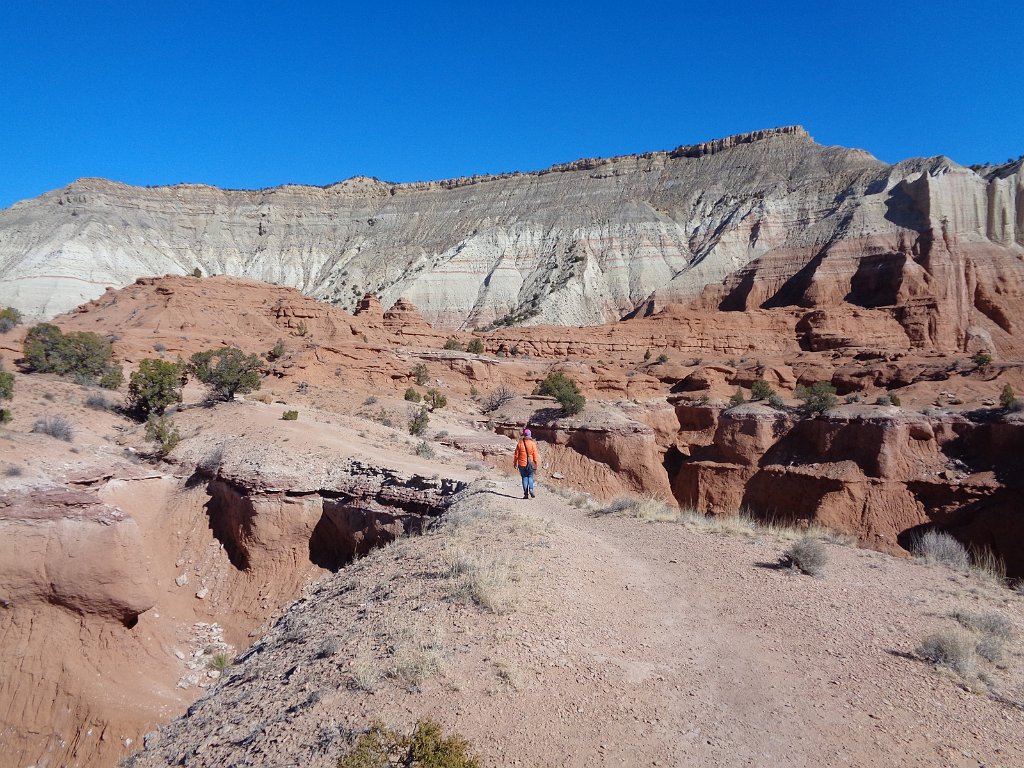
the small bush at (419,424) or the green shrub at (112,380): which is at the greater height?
the green shrub at (112,380)

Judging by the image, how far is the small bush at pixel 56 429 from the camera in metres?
12.7

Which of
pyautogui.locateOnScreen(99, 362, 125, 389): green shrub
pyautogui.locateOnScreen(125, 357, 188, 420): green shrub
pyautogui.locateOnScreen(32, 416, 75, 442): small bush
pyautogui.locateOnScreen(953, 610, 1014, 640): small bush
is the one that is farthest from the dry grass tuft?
pyautogui.locateOnScreen(99, 362, 125, 389): green shrub

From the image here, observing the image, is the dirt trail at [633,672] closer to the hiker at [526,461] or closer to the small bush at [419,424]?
the hiker at [526,461]

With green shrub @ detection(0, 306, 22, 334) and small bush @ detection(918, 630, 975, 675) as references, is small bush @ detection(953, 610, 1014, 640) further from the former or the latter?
green shrub @ detection(0, 306, 22, 334)

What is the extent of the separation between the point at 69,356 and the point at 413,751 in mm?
23194

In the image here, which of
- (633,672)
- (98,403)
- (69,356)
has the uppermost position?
(69,356)

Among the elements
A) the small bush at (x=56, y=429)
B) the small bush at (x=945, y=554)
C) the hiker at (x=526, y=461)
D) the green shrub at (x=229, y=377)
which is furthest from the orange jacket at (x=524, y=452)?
the green shrub at (x=229, y=377)

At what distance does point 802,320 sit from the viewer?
138 feet

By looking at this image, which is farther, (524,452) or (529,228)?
(529,228)

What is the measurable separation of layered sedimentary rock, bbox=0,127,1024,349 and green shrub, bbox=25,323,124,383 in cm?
3539

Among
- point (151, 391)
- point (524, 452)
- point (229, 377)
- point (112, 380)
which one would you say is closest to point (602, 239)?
point (229, 377)

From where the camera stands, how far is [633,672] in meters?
4.83

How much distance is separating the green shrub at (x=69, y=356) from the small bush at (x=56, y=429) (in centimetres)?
717

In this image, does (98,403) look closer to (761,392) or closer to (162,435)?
(162,435)
